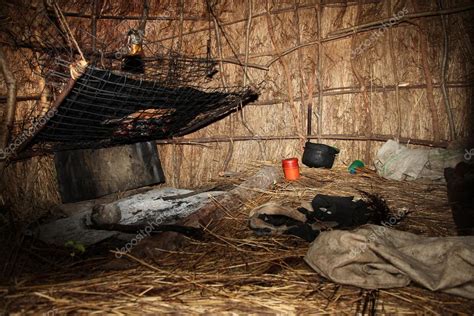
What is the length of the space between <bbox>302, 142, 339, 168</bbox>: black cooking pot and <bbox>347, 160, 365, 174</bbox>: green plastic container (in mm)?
268

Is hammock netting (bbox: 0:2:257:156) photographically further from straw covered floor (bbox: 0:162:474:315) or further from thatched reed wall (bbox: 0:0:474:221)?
straw covered floor (bbox: 0:162:474:315)

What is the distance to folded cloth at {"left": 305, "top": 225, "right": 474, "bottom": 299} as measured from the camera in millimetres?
1634

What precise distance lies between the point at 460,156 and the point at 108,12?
17.7 ft

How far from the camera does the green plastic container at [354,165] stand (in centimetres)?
449

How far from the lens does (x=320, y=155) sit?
181 inches

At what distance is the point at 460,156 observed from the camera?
3826 millimetres

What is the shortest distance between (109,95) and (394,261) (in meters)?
2.84

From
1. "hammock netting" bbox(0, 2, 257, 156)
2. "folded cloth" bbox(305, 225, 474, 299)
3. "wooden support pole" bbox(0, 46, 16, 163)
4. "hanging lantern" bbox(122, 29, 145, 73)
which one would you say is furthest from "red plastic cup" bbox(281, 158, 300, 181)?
"wooden support pole" bbox(0, 46, 16, 163)

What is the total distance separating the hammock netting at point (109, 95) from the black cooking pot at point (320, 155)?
4.17 ft

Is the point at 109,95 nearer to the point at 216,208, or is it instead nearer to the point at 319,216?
the point at 216,208

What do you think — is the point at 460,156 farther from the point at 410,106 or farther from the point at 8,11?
the point at 8,11

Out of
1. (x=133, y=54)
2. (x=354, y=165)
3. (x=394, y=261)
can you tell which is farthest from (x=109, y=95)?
(x=354, y=165)

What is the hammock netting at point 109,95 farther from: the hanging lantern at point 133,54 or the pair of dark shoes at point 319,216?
the pair of dark shoes at point 319,216

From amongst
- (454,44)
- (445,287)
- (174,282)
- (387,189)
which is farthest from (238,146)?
(445,287)
